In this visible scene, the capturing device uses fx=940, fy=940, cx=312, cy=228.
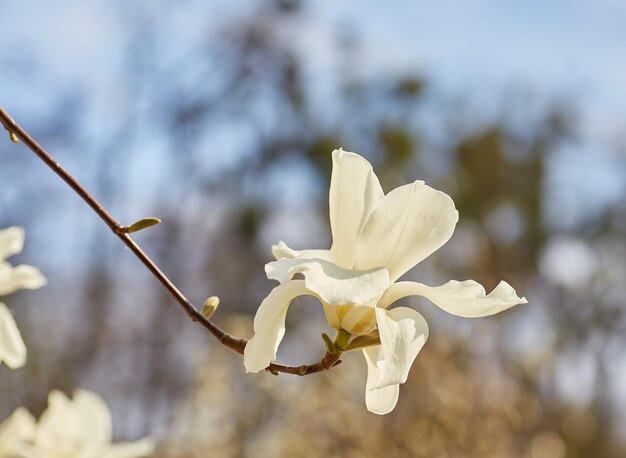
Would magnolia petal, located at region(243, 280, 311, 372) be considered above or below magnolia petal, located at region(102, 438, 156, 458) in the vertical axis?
above

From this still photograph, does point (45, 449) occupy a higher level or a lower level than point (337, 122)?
higher

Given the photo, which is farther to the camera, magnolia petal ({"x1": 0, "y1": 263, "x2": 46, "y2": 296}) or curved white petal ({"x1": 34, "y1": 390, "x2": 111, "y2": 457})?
curved white petal ({"x1": 34, "y1": 390, "x2": 111, "y2": 457})

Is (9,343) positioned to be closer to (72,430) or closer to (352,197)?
(72,430)

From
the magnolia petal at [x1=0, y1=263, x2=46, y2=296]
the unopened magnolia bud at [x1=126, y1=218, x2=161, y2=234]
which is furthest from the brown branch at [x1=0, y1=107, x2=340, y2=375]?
the magnolia petal at [x1=0, y1=263, x2=46, y2=296]

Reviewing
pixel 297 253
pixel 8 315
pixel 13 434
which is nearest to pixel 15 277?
pixel 8 315

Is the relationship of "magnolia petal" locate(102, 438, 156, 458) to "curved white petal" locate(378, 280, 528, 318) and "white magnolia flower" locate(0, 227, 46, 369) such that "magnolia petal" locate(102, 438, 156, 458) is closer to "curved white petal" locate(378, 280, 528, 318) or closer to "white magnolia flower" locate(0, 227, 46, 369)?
"white magnolia flower" locate(0, 227, 46, 369)

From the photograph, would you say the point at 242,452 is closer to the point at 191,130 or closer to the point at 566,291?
the point at 191,130

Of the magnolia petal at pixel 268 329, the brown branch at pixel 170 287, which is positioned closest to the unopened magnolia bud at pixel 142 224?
the brown branch at pixel 170 287

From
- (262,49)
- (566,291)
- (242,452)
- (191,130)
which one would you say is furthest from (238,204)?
(242,452)
